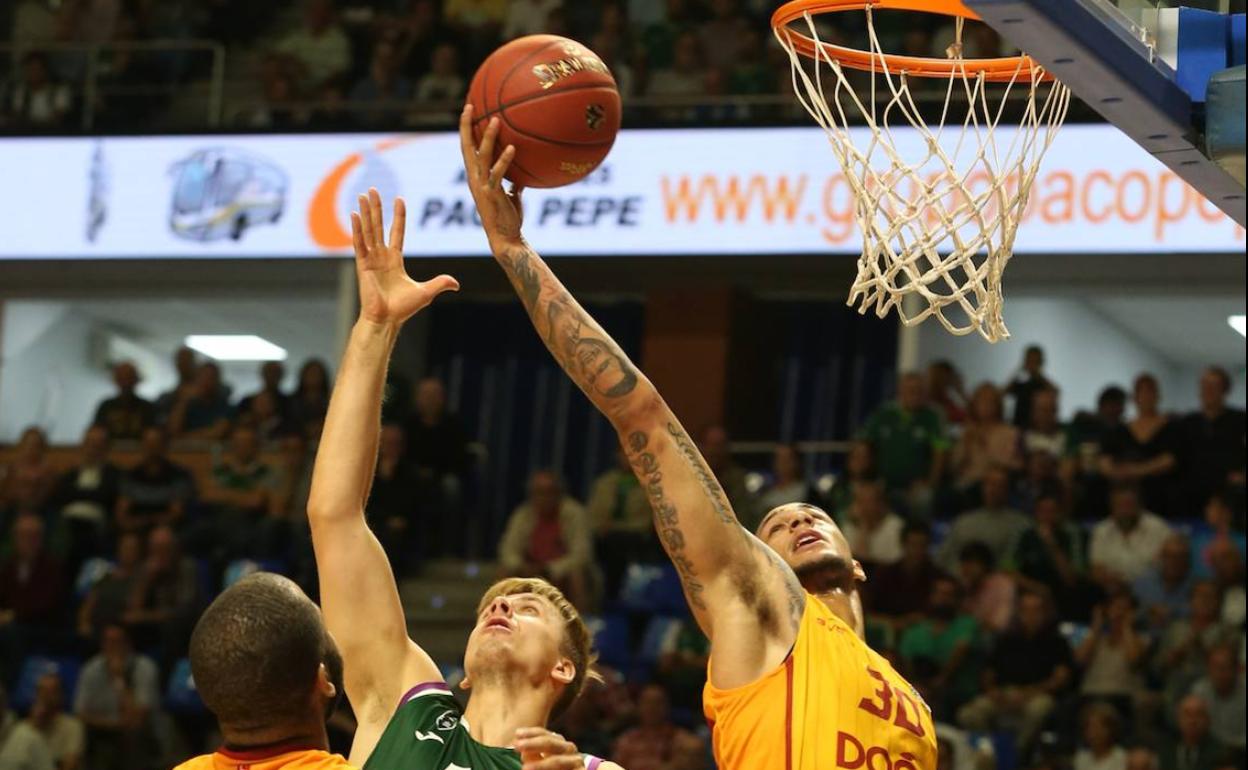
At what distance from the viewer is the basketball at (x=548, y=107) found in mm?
3688

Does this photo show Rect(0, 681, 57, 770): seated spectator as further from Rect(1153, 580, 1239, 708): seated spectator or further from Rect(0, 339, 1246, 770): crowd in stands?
Rect(1153, 580, 1239, 708): seated spectator

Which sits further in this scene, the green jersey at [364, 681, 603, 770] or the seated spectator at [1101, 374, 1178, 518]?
the seated spectator at [1101, 374, 1178, 518]

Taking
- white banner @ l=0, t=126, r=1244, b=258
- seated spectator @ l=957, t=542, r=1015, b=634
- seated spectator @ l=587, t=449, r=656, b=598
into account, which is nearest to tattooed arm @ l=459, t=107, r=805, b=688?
seated spectator @ l=957, t=542, r=1015, b=634

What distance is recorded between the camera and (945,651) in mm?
9180

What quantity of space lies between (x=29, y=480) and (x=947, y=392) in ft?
17.7

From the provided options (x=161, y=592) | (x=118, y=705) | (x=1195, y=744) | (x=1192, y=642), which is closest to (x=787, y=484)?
(x=1192, y=642)

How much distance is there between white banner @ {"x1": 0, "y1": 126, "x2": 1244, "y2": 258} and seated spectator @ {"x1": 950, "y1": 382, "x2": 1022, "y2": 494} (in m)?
0.92

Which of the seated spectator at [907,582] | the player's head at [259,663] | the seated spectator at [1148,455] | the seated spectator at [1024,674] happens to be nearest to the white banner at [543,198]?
the seated spectator at [1148,455]

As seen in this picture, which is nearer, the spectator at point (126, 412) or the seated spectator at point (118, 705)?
the seated spectator at point (118, 705)

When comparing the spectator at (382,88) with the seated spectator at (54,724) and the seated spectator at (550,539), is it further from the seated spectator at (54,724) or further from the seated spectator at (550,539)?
the seated spectator at (54,724)

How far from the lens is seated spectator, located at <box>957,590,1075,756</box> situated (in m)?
8.88

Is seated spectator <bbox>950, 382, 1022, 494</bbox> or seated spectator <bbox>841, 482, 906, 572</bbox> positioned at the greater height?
seated spectator <bbox>950, 382, 1022, 494</bbox>

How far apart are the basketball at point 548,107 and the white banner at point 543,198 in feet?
21.8

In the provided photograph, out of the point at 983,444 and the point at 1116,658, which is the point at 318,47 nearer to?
the point at 983,444
